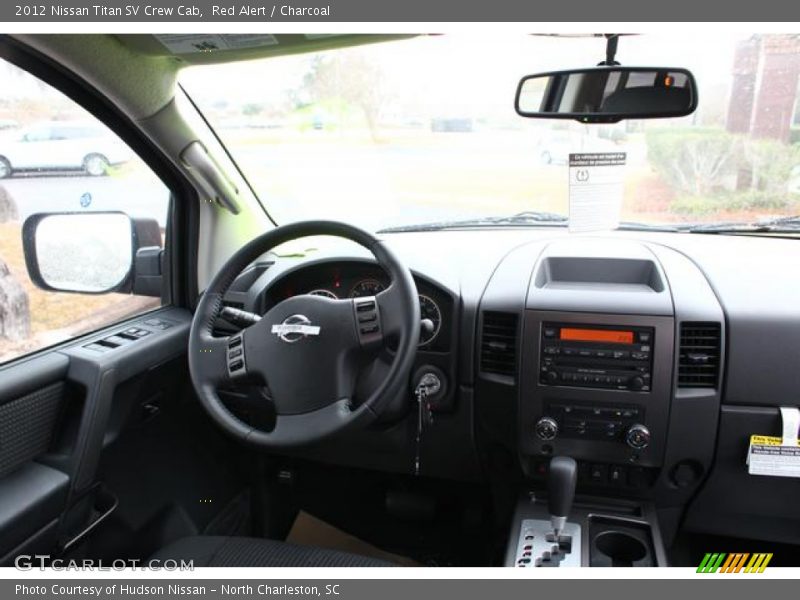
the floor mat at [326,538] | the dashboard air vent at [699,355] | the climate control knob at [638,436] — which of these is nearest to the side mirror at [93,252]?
the floor mat at [326,538]

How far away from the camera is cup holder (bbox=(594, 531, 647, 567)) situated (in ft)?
6.31

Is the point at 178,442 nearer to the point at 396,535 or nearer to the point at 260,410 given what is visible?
the point at 260,410

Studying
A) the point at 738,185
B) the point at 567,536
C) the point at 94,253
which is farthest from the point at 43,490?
the point at 738,185

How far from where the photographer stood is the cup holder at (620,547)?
1.92 meters

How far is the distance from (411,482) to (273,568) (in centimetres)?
95

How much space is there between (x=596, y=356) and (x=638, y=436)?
0.95 ft

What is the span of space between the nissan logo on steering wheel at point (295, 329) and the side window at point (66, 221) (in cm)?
84

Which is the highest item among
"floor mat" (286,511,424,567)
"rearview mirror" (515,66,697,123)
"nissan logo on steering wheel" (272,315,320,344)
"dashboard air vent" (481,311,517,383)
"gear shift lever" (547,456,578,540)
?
"rearview mirror" (515,66,697,123)

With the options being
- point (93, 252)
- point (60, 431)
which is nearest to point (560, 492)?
point (60, 431)

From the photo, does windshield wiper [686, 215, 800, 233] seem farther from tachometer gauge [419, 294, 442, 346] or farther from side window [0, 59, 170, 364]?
side window [0, 59, 170, 364]

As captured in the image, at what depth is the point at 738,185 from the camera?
2.24 metres

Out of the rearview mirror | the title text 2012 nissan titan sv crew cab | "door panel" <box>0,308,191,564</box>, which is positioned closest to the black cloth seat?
the title text 2012 nissan titan sv crew cab

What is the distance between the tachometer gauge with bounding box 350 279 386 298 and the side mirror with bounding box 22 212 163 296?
858mm

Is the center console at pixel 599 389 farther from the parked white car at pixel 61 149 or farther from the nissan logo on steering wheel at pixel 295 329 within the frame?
the parked white car at pixel 61 149
